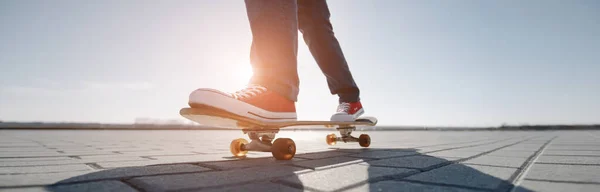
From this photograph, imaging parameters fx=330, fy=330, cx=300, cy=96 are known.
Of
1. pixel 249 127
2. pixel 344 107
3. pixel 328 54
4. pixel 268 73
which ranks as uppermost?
pixel 328 54

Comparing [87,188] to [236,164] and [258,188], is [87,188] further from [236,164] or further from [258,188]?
[236,164]

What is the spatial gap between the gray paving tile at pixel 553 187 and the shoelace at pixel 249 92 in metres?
1.17

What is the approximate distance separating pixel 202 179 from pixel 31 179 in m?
0.51

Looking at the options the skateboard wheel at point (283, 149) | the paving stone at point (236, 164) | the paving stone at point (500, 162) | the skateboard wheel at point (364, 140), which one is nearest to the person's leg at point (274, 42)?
the skateboard wheel at point (283, 149)

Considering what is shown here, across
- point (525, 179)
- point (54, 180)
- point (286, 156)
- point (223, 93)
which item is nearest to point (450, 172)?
point (525, 179)

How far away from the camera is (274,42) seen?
1766 millimetres

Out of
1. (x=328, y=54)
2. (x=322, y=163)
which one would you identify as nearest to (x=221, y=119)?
(x=322, y=163)

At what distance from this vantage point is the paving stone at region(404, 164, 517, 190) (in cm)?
98

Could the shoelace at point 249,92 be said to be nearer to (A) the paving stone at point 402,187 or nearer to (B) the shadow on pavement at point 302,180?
(B) the shadow on pavement at point 302,180

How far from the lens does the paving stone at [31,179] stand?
0.93m

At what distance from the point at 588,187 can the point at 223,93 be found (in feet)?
4.49

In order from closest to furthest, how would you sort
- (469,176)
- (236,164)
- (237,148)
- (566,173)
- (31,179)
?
(31,179)
(469,176)
(566,173)
(236,164)
(237,148)

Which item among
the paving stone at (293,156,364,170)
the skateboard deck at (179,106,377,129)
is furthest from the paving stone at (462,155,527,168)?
the skateboard deck at (179,106,377,129)

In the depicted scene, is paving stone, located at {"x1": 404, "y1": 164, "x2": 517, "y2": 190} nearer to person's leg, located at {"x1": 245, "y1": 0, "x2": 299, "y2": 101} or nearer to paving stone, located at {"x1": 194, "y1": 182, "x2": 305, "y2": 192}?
paving stone, located at {"x1": 194, "y1": 182, "x2": 305, "y2": 192}
